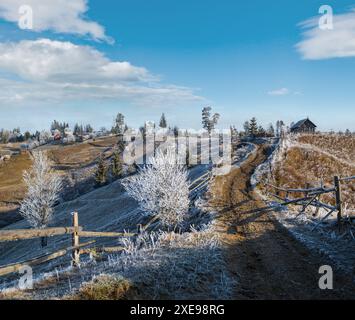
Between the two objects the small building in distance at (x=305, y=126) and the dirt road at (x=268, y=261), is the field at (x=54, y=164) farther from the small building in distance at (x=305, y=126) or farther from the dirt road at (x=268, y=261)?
the dirt road at (x=268, y=261)

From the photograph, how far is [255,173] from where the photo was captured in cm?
3847

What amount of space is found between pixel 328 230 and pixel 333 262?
4.02 meters

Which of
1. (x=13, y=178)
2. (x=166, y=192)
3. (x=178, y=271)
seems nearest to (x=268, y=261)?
(x=178, y=271)

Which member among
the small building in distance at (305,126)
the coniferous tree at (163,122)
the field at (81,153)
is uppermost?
the coniferous tree at (163,122)

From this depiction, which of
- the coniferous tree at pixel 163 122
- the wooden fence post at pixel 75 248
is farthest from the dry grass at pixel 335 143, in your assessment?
the coniferous tree at pixel 163 122

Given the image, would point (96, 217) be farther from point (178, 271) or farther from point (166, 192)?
point (178, 271)

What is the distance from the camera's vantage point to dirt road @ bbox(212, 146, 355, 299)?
Answer: 33.8 ft

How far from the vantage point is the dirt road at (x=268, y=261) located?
1030 centimetres

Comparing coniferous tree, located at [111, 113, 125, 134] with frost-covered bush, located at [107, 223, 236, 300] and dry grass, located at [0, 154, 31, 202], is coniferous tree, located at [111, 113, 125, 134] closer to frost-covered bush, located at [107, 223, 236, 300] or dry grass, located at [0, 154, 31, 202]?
dry grass, located at [0, 154, 31, 202]

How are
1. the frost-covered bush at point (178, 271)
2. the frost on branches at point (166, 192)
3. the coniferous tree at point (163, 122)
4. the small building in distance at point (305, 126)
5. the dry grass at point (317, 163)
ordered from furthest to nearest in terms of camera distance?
the coniferous tree at point (163, 122), the small building in distance at point (305, 126), the dry grass at point (317, 163), the frost on branches at point (166, 192), the frost-covered bush at point (178, 271)

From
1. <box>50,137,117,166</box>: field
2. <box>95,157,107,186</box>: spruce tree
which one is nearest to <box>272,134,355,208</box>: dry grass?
<box>95,157,107,186</box>: spruce tree

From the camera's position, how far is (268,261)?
43.3 ft
